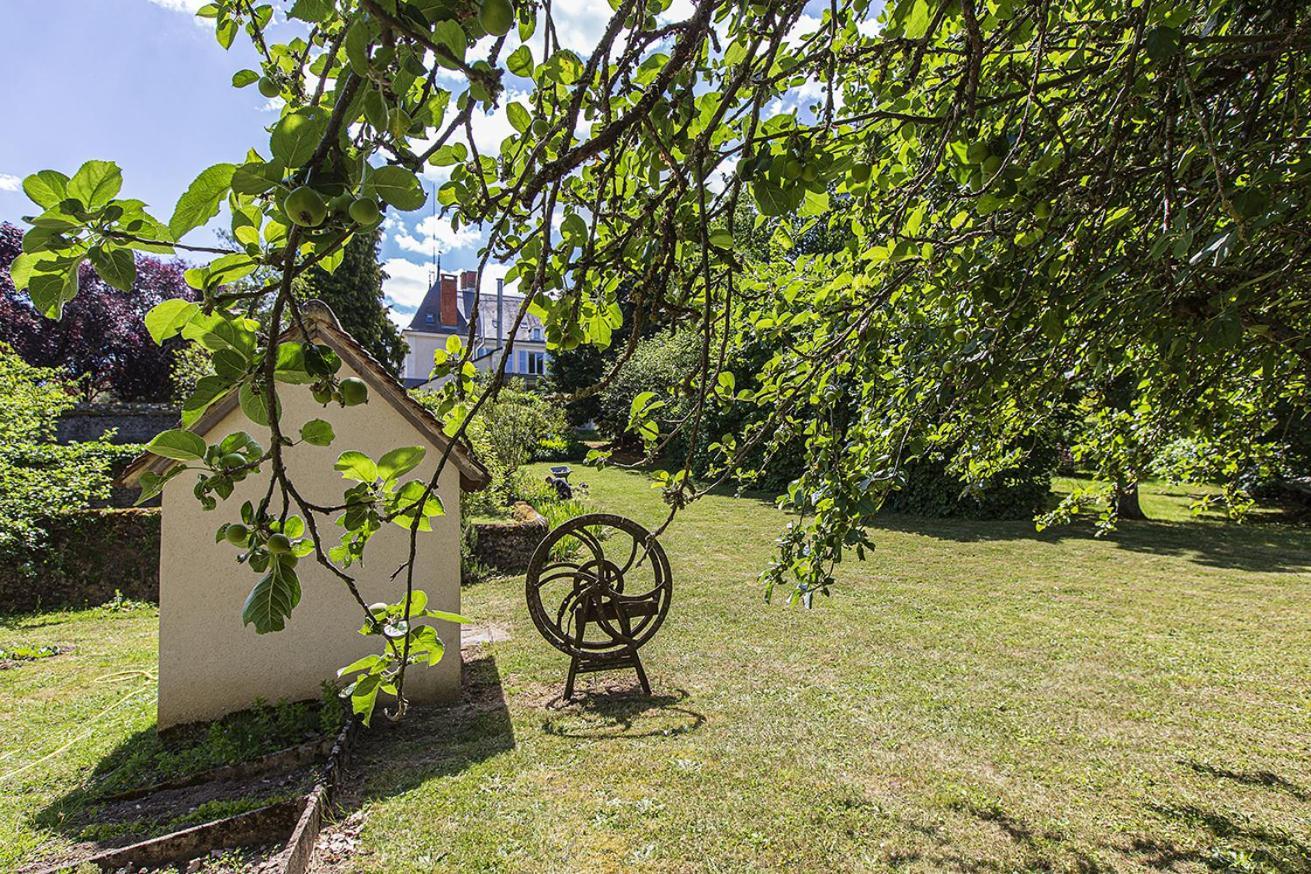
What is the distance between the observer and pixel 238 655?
17.1 ft

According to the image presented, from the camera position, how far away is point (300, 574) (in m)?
4.96

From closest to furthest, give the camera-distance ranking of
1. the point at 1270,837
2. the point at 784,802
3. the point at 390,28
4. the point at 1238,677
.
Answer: the point at 390,28 → the point at 1270,837 → the point at 784,802 → the point at 1238,677

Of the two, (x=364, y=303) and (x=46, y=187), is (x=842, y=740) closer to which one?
(x=46, y=187)

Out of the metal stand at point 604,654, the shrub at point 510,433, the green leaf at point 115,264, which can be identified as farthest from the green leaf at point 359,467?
the shrub at point 510,433

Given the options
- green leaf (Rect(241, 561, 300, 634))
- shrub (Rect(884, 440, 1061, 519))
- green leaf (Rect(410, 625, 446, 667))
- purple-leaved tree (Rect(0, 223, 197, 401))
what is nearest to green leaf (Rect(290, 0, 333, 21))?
green leaf (Rect(241, 561, 300, 634))

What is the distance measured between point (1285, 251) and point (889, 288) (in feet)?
5.31

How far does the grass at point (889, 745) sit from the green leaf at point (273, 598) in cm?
348

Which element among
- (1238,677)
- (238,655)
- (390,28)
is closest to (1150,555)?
(1238,677)

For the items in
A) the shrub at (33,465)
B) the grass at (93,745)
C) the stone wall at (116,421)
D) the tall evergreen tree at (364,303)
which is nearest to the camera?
the grass at (93,745)

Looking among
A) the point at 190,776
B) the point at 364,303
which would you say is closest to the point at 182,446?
the point at 190,776

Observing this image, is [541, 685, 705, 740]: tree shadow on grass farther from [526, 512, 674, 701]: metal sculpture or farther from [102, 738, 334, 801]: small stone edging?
[102, 738, 334, 801]: small stone edging

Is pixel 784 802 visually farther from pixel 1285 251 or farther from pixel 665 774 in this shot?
pixel 1285 251

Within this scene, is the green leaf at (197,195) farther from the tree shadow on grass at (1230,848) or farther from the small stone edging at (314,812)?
the tree shadow on grass at (1230,848)

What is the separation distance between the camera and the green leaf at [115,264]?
601mm
